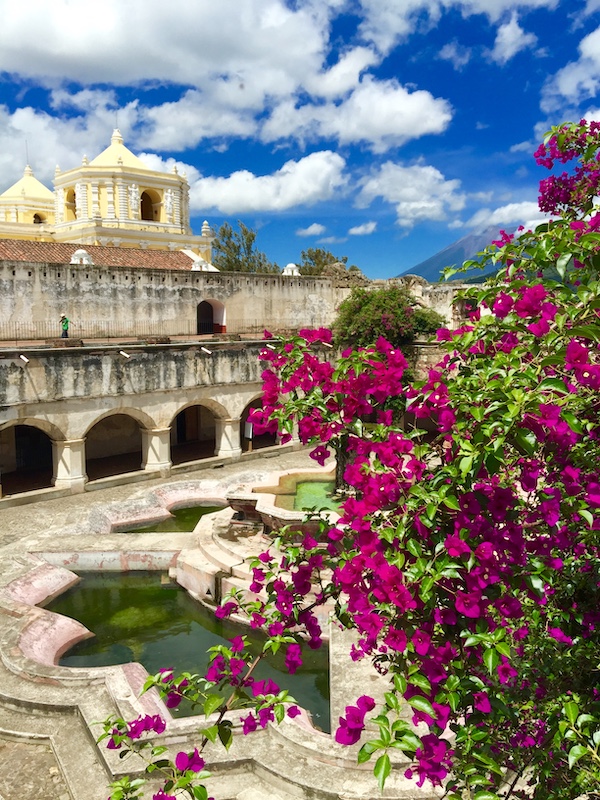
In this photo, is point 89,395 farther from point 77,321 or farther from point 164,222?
point 164,222

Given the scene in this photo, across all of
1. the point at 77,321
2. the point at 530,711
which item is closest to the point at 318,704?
the point at 530,711

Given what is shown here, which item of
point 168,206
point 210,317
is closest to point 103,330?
point 210,317

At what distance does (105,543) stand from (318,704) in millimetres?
5316

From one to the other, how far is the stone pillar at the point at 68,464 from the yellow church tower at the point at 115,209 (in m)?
17.1

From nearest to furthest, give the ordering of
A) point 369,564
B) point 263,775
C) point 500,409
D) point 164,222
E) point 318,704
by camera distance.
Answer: point 500,409 → point 369,564 → point 263,775 → point 318,704 → point 164,222

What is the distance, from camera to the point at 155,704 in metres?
6.74

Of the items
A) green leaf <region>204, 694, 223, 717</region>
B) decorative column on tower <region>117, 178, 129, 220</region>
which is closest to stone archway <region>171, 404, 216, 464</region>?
decorative column on tower <region>117, 178, 129, 220</region>

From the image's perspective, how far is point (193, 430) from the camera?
21.2 metres

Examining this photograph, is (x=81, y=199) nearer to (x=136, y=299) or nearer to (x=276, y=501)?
(x=136, y=299)

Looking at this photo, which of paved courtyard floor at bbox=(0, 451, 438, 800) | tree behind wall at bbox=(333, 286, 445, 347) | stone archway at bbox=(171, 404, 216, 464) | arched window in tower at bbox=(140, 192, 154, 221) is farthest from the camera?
arched window in tower at bbox=(140, 192, 154, 221)

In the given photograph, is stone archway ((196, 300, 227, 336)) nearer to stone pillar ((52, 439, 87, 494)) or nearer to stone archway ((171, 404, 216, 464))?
stone archway ((171, 404, 216, 464))

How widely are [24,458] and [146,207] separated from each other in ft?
69.2

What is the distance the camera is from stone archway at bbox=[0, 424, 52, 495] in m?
15.9

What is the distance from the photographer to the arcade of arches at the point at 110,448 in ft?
48.5
